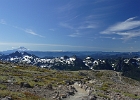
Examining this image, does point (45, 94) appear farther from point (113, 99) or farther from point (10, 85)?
point (113, 99)

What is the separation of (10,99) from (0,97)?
1.90 meters

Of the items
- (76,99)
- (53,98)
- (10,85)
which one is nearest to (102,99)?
(76,99)

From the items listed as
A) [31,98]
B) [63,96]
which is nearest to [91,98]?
[63,96]

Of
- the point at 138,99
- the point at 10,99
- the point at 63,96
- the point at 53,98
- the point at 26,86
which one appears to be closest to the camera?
the point at 10,99

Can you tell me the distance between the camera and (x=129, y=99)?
4469 cm

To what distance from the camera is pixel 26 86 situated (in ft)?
139

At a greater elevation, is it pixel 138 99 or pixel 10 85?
pixel 10 85

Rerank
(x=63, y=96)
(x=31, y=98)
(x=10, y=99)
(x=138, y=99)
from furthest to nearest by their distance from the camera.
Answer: (x=138, y=99), (x=63, y=96), (x=31, y=98), (x=10, y=99)

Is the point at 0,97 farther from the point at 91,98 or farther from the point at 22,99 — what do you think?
the point at 91,98

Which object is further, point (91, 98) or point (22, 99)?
point (91, 98)

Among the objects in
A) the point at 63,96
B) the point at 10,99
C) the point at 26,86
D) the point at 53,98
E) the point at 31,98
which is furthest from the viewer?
the point at 26,86

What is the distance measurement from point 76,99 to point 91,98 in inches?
113

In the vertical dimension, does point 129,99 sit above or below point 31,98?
below

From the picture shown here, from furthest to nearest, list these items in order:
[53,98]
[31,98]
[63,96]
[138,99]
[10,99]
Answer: [138,99], [63,96], [53,98], [31,98], [10,99]
